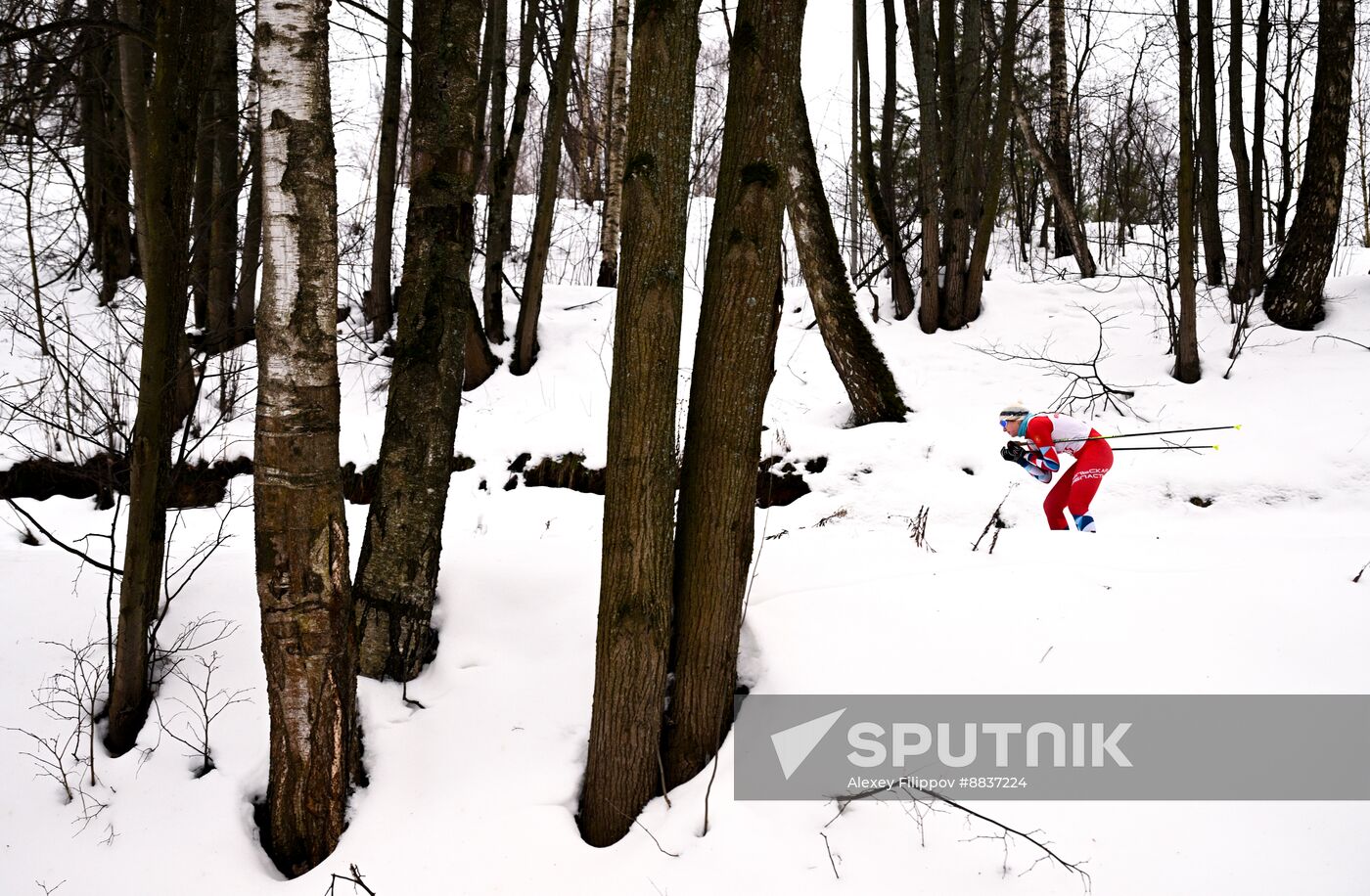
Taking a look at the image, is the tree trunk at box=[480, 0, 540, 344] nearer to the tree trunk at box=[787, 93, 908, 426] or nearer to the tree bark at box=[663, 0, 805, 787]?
the tree trunk at box=[787, 93, 908, 426]

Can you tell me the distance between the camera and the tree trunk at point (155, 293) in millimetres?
3121

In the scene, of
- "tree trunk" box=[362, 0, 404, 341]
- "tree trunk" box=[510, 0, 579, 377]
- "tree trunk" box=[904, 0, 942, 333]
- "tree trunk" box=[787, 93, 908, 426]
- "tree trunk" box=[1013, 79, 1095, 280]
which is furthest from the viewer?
"tree trunk" box=[1013, 79, 1095, 280]

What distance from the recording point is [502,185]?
8586 mm

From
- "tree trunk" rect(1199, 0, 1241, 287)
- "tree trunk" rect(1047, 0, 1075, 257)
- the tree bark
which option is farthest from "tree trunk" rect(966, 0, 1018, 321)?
the tree bark

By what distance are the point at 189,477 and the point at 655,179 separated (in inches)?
244

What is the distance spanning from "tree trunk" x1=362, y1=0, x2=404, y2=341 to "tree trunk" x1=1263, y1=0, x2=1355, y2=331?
30.0 feet

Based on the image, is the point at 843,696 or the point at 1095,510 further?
the point at 1095,510

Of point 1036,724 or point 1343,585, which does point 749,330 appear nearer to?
point 1036,724

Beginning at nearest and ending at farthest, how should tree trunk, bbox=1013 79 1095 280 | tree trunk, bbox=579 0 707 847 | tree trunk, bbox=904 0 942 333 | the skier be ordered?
1. tree trunk, bbox=579 0 707 847
2. the skier
3. tree trunk, bbox=904 0 942 333
4. tree trunk, bbox=1013 79 1095 280

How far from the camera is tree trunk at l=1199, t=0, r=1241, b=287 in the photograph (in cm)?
822

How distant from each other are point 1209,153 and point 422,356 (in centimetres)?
933

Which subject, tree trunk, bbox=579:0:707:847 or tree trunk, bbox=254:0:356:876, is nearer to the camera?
tree trunk, bbox=254:0:356:876

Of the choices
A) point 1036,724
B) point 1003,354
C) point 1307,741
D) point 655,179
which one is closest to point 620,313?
point 655,179

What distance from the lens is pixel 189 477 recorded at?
23.0 feet
